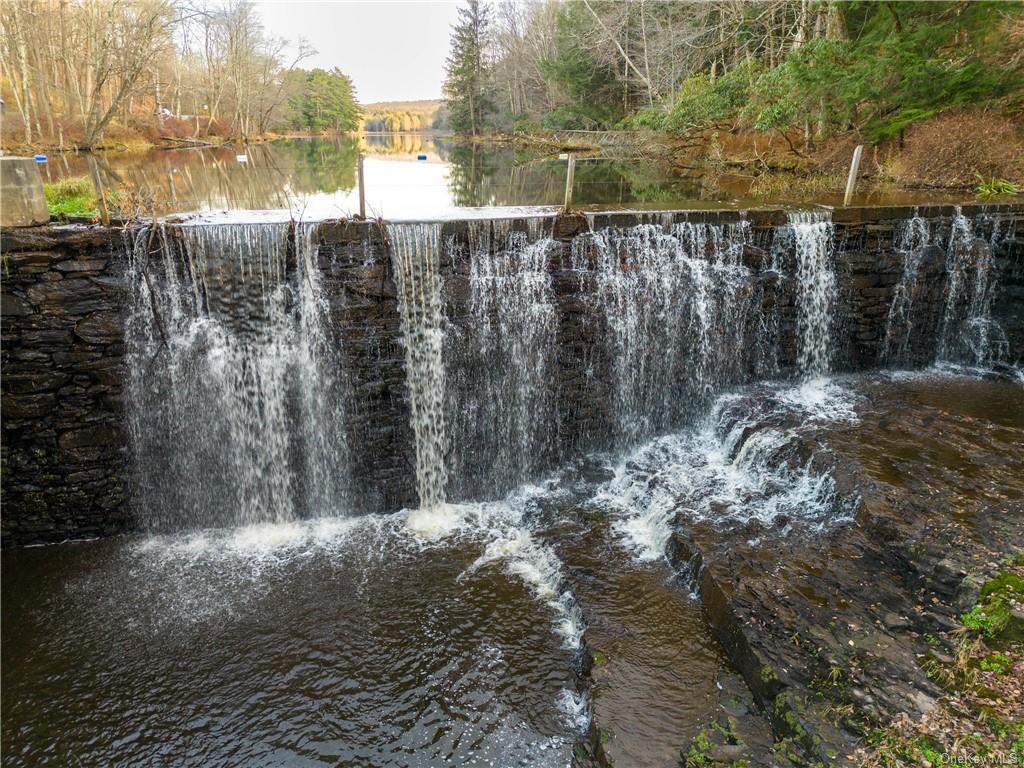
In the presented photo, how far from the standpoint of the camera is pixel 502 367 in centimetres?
782

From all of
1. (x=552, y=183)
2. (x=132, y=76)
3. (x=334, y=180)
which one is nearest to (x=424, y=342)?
(x=552, y=183)

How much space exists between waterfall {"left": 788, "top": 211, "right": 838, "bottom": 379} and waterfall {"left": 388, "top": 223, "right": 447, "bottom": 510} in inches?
197

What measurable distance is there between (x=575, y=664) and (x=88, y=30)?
33.6m

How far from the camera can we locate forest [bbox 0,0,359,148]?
84.8 ft

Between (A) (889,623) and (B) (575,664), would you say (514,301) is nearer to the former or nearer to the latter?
(B) (575,664)

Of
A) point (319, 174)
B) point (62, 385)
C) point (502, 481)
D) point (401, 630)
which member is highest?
point (319, 174)

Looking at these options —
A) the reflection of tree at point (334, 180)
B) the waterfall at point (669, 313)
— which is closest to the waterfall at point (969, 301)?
the waterfall at point (669, 313)

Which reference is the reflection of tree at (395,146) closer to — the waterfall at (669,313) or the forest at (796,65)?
the forest at (796,65)

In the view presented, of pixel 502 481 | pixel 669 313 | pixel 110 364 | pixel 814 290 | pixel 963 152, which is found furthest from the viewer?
pixel 963 152

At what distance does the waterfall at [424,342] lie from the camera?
7.20 m

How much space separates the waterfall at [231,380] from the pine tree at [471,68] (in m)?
48.8

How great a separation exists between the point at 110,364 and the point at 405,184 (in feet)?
37.4

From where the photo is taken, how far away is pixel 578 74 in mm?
32875

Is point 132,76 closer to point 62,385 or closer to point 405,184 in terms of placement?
point 405,184
